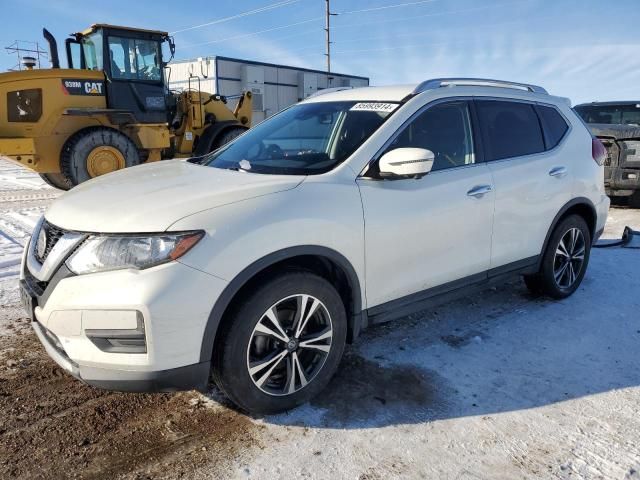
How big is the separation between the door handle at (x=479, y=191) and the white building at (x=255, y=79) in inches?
835

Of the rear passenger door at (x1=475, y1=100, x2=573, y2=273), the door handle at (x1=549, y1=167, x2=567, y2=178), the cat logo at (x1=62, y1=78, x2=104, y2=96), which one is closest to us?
the rear passenger door at (x1=475, y1=100, x2=573, y2=273)

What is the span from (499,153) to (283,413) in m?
2.40

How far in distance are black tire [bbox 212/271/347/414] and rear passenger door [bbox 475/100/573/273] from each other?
1.52 metres

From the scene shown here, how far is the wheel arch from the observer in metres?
4.18

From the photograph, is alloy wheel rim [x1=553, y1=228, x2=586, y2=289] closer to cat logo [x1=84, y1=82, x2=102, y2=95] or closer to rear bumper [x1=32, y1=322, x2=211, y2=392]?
rear bumper [x1=32, y1=322, x2=211, y2=392]

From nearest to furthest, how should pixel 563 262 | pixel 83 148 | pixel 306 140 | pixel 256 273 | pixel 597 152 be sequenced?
pixel 256 273 < pixel 306 140 < pixel 563 262 < pixel 597 152 < pixel 83 148

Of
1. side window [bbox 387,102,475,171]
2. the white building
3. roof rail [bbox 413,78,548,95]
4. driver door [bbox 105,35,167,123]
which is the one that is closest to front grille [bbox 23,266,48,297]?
side window [bbox 387,102,475,171]

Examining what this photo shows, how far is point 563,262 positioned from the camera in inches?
176

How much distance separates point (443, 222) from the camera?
10.7ft

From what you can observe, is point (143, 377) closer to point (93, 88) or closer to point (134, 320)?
point (134, 320)

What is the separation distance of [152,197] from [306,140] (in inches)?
49.6

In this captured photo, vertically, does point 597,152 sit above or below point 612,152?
above

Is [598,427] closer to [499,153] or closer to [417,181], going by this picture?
[417,181]

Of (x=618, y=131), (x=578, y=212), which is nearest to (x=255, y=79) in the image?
(x=618, y=131)
